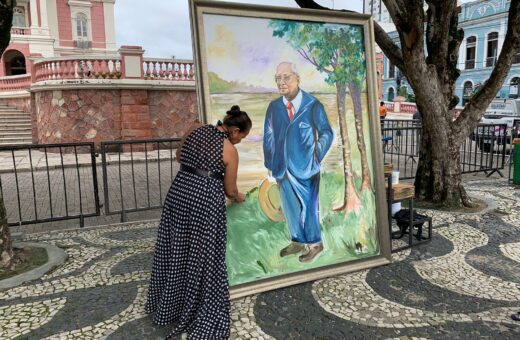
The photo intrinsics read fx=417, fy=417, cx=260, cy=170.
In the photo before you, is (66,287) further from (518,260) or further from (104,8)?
(104,8)

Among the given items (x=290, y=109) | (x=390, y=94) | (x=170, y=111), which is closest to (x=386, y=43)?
(x=290, y=109)

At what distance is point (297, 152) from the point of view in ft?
11.7

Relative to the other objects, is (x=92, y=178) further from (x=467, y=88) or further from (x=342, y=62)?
(x=467, y=88)

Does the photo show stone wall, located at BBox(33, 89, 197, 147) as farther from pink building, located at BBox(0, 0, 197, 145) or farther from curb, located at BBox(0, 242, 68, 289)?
curb, located at BBox(0, 242, 68, 289)

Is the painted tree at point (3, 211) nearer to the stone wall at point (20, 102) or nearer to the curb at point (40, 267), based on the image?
the curb at point (40, 267)

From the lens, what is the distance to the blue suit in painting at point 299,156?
3.45 metres

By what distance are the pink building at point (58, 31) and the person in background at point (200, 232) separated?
32757 mm

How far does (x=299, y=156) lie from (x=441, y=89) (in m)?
4.05

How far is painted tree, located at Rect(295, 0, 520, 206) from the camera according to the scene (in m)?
6.05

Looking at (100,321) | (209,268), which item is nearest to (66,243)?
(100,321)

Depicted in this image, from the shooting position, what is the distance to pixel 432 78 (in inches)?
241

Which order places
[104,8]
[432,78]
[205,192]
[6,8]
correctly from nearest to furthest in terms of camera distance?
[205,192] < [6,8] < [432,78] < [104,8]

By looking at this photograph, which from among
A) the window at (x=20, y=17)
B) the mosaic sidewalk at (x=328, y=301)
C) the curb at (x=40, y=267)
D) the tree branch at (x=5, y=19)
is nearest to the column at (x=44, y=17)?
the window at (x=20, y=17)

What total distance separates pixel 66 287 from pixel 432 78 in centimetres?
544
